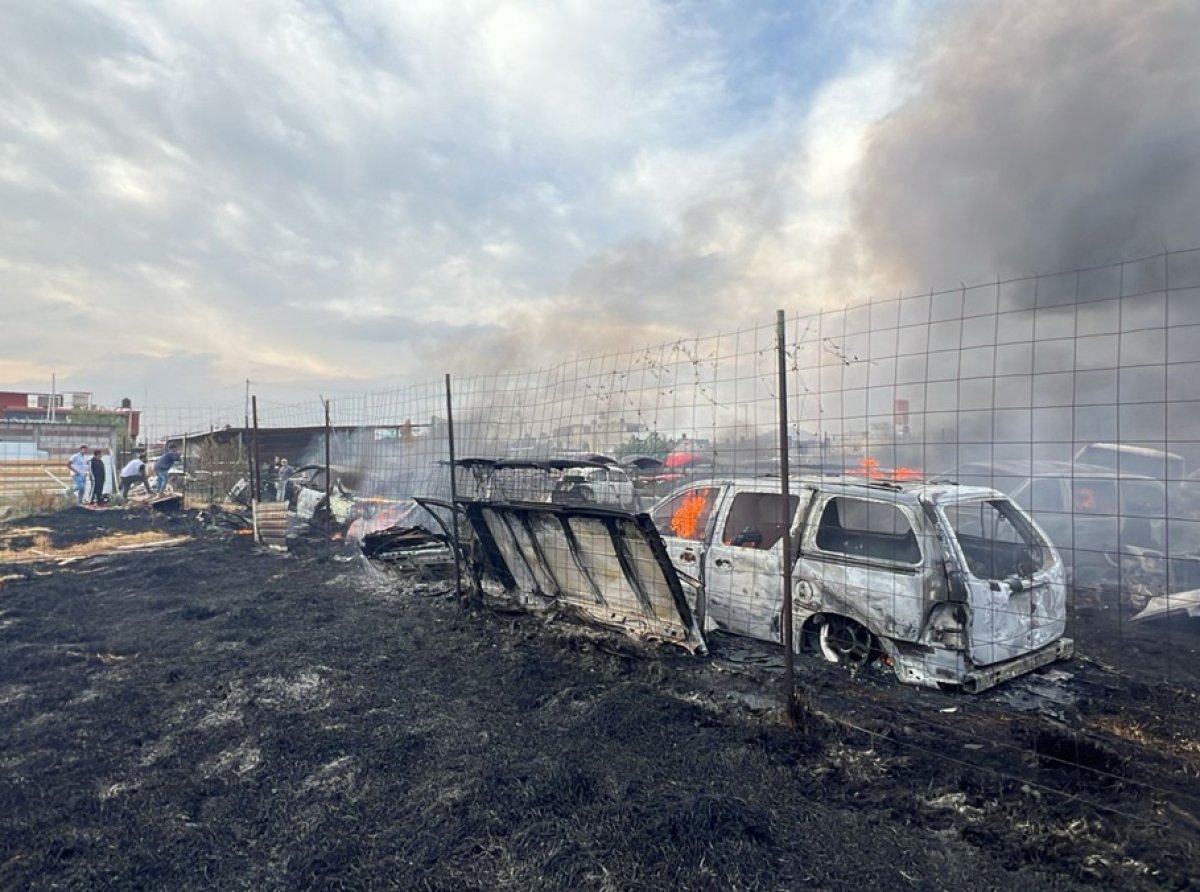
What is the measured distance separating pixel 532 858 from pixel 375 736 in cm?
160

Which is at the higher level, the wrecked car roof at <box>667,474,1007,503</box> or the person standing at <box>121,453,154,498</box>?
the wrecked car roof at <box>667,474,1007,503</box>

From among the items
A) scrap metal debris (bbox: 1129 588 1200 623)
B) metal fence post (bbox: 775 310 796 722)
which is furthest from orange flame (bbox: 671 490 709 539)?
scrap metal debris (bbox: 1129 588 1200 623)

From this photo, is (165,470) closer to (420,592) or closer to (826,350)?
(420,592)

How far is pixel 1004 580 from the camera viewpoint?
4094mm

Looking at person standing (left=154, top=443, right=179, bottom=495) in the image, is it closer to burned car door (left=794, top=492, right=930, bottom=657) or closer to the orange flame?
the orange flame

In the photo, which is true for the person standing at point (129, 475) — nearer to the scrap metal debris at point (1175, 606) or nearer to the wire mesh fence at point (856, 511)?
the wire mesh fence at point (856, 511)

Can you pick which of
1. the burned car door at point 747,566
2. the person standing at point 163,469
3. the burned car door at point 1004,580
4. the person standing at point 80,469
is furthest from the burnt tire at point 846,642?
the person standing at point 80,469

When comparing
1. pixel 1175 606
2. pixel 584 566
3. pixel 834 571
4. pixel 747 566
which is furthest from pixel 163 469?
pixel 1175 606

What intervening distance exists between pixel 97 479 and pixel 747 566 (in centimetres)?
2015

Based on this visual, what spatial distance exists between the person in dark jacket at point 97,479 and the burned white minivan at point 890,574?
63.4 feet

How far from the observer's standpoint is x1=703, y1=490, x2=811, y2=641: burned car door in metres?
4.86

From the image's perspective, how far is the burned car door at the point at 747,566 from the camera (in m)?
4.86

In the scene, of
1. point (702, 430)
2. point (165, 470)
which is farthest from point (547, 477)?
point (165, 470)

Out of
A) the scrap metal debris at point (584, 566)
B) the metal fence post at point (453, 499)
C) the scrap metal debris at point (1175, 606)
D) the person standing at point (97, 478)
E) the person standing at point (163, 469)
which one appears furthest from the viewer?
the person standing at point (163, 469)
